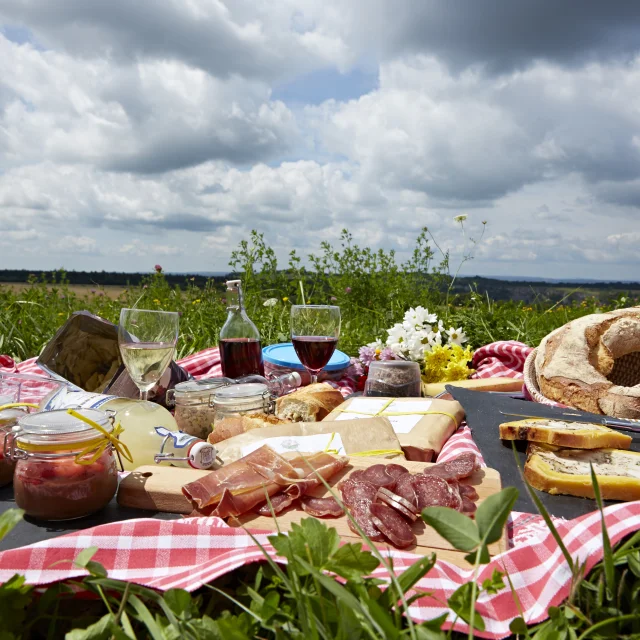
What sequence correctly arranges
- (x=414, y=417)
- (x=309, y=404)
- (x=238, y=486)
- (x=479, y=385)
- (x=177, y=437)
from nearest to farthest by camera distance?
1. (x=238, y=486)
2. (x=177, y=437)
3. (x=414, y=417)
4. (x=309, y=404)
5. (x=479, y=385)

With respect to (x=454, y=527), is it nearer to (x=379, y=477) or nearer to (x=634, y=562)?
(x=634, y=562)

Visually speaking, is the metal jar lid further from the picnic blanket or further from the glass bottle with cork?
the glass bottle with cork

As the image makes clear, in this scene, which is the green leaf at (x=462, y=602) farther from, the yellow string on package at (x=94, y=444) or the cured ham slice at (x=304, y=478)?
the yellow string on package at (x=94, y=444)

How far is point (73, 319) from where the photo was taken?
2.29 meters

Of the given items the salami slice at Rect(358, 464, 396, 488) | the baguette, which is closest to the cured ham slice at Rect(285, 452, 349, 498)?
the salami slice at Rect(358, 464, 396, 488)

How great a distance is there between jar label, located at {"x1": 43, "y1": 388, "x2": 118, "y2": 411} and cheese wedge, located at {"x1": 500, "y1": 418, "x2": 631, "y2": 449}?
1313 millimetres

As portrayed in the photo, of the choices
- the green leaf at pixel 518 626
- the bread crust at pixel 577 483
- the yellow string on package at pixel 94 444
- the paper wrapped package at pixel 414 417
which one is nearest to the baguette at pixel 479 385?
the paper wrapped package at pixel 414 417

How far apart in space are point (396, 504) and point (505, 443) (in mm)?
873

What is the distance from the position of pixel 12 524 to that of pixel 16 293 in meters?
5.24

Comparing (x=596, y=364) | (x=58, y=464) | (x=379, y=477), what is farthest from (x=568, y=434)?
(x=58, y=464)

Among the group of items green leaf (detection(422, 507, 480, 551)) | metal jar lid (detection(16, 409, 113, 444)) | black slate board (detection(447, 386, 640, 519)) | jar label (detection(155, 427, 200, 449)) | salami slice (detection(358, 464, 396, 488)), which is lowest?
black slate board (detection(447, 386, 640, 519))

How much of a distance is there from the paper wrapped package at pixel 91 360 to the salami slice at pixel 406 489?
1203 mm

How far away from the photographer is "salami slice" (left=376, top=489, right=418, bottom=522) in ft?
4.09

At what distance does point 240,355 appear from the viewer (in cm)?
247
